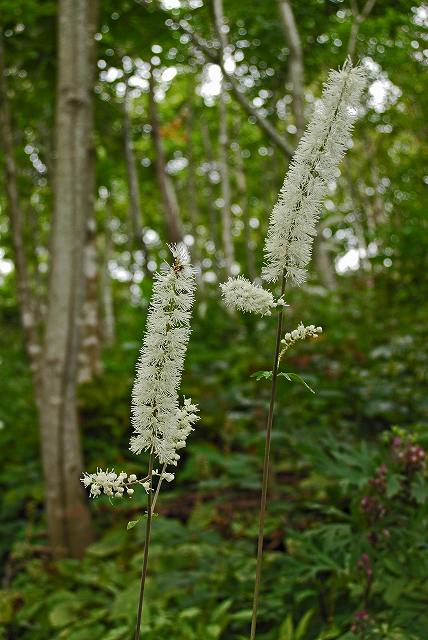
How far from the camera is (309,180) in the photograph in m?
1.30

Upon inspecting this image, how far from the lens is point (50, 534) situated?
4668mm

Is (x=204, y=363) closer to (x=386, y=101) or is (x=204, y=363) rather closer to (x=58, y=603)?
(x=58, y=603)

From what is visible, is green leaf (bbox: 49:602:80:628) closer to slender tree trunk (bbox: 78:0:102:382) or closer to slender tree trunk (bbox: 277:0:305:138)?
slender tree trunk (bbox: 78:0:102:382)

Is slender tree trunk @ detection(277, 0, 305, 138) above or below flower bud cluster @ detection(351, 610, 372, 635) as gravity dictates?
above

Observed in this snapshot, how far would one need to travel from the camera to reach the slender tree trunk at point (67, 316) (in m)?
4.64

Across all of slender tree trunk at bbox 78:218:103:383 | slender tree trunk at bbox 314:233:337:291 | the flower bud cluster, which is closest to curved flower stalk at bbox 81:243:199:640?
the flower bud cluster

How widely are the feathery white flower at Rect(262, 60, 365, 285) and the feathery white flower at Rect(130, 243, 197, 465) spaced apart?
19cm

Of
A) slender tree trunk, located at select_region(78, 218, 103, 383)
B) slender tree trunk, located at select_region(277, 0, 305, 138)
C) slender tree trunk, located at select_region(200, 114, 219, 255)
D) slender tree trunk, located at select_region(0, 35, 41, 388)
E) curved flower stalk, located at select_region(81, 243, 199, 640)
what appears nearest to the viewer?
curved flower stalk, located at select_region(81, 243, 199, 640)

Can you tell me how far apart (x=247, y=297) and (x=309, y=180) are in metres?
0.27

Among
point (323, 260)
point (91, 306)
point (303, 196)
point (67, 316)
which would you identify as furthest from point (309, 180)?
point (91, 306)

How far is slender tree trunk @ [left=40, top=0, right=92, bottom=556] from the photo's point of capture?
183 inches

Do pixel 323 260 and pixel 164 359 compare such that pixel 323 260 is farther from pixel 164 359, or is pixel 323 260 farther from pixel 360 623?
pixel 164 359

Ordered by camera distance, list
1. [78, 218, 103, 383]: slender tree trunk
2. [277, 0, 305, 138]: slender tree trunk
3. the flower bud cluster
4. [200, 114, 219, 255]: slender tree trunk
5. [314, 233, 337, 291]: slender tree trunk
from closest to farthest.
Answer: the flower bud cluster < [277, 0, 305, 138]: slender tree trunk < [314, 233, 337, 291]: slender tree trunk < [78, 218, 103, 383]: slender tree trunk < [200, 114, 219, 255]: slender tree trunk

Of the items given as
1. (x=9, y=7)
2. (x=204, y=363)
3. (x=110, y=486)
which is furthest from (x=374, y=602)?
(x=9, y=7)
